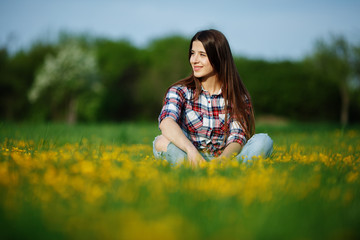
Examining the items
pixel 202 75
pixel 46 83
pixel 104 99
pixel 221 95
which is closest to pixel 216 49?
pixel 202 75

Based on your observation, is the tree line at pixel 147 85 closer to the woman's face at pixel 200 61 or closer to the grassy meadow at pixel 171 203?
the woman's face at pixel 200 61

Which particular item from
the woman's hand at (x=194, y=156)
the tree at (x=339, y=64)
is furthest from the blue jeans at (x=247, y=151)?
the tree at (x=339, y=64)

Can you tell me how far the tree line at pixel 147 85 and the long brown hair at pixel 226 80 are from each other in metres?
15.8

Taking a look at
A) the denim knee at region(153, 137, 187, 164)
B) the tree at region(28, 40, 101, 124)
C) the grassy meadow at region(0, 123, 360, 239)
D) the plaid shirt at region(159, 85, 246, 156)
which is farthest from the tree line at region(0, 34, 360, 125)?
the grassy meadow at region(0, 123, 360, 239)

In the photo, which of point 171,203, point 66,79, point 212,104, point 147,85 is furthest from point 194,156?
point 147,85

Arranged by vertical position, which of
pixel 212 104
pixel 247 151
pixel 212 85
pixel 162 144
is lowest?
pixel 247 151

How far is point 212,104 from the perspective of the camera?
3.85 meters

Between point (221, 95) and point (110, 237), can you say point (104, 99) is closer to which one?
point (221, 95)

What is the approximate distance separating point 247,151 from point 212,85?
1.03m

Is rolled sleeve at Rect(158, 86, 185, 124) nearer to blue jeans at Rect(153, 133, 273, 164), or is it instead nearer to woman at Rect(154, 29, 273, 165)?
woman at Rect(154, 29, 273, 165)

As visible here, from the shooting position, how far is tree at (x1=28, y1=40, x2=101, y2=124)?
22.7 metres

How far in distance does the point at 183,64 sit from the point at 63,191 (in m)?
23.0

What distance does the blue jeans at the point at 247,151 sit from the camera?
3230 mm

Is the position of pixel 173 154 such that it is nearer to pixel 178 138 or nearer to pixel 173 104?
pixel 178 138
